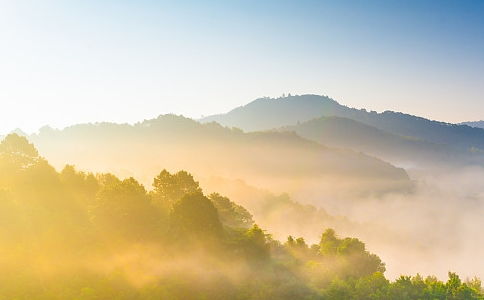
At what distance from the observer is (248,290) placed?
41.9 metres

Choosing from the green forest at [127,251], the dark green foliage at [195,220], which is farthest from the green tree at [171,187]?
the dark green foliage at [195,220]

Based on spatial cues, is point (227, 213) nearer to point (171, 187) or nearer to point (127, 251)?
point (171, 187)

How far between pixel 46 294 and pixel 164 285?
10.4 m

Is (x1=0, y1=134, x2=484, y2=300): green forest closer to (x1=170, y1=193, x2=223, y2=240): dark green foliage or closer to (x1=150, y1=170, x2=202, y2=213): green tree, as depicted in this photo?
(x1=170, y1=193, x2=223, y2=240): dark green foliage

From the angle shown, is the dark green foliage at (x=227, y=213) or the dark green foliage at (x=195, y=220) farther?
the dark green foliage at (x=227, y=213)

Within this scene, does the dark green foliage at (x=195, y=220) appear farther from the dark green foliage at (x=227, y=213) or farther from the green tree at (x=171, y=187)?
the dark green foliage at (x=227, y=213)

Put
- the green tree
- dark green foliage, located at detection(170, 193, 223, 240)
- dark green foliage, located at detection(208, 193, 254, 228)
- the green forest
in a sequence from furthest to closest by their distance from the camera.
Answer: dark green foliage, located at detection(208, 193, 254, 228) < the green tree < dark green foliage, located at detection(170, 193, 223, 240) < the green forest

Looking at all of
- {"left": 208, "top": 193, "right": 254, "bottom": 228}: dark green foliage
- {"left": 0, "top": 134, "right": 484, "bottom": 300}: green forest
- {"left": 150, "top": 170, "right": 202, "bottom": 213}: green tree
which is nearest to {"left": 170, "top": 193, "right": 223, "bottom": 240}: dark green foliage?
{"left": 0, "top": 134, "right": 484, "bottom": 300}: green forest

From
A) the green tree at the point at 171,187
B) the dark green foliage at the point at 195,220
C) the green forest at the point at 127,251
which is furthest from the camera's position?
the green tree at the point at 171,187

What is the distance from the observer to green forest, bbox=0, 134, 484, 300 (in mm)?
36219

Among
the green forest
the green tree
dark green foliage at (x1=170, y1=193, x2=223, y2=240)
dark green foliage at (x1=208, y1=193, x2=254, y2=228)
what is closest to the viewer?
the green forest

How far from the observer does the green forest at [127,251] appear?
3622 centimetres

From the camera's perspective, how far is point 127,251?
41594mm

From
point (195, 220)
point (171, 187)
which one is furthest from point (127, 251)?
point (171, 187)
